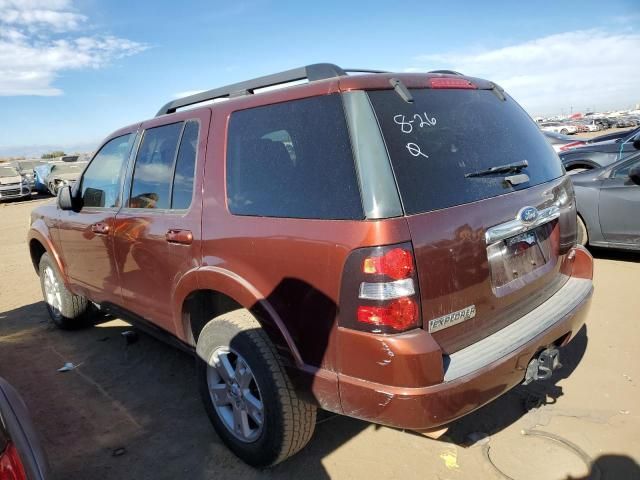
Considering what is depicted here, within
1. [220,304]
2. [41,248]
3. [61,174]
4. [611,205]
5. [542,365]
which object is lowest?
[542,365]

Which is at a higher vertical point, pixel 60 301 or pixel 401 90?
pixel 401 90

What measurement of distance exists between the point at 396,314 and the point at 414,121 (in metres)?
0.89

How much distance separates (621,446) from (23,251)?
1043 centimetres

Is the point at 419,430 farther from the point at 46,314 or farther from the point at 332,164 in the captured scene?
the point at 46,314

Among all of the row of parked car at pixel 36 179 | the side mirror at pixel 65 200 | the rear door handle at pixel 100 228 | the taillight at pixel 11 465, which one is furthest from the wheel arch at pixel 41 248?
the row of parked car at pixel 36 179

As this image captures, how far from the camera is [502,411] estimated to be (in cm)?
303

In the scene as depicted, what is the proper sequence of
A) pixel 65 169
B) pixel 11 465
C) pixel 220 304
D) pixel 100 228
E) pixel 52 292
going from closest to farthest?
pixel 11 465
pixel 220 304
pixel 100 228
pixel 52 292
pixel 65 169

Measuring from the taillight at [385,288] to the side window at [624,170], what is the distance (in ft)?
16.4

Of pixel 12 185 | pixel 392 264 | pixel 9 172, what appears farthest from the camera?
pixel 9 172

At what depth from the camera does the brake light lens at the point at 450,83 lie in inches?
95.3

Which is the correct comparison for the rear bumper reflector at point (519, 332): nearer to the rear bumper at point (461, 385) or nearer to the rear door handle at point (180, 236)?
the rear bumper at point (461, 385)

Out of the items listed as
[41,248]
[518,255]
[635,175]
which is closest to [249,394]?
[518,255]

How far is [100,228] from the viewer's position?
3736mm

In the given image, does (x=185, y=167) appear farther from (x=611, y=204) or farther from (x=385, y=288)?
(x=611, y=204)
